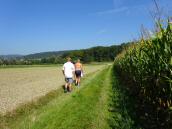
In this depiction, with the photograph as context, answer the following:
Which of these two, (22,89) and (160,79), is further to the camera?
(22,89)

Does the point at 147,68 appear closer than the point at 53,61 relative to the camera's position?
Yes

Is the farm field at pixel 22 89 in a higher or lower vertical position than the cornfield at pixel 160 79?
lower

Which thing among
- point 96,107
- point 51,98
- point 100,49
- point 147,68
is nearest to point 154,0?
point 147,68

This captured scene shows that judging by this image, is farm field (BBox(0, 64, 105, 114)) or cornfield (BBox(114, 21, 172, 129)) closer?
cornfield (BBox(114, 21, 172, 129))

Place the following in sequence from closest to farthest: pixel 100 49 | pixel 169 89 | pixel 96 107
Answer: pixel 169 89
pixel 96 107
pixel 100 49

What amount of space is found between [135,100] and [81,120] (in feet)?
13.6

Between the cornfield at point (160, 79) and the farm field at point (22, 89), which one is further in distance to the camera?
the farm field at point (22, 89)

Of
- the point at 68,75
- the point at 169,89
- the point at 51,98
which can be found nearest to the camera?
the point at 169,89

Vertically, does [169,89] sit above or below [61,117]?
above

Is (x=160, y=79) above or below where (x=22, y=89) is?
above

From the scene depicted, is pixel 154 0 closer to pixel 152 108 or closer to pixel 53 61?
pixel 152 108

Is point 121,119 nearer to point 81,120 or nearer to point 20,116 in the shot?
point 81,120

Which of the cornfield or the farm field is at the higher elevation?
the cornfield

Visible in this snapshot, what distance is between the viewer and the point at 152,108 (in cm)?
999
